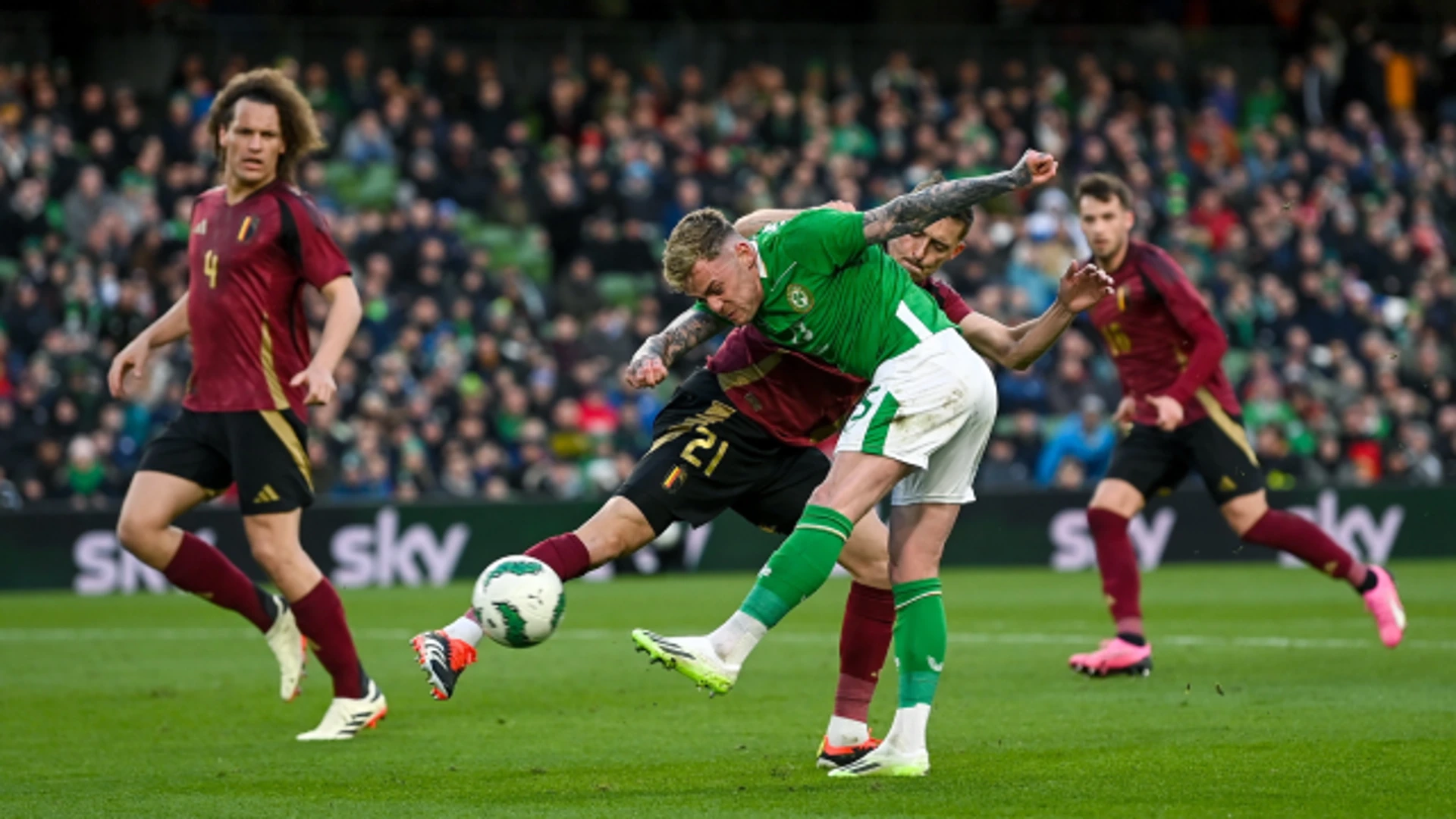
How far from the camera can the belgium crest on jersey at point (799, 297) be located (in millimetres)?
6730

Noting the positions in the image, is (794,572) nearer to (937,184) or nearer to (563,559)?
(563,559)

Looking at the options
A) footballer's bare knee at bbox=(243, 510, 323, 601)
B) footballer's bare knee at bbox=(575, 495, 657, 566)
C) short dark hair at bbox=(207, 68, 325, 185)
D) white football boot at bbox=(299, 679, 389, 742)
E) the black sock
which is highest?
short dark hair at bbox=(207, 68, 325, 185)

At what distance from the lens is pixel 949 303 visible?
25.7ft

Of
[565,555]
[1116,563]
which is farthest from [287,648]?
[1116,563]

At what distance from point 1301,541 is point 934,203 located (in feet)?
16.3

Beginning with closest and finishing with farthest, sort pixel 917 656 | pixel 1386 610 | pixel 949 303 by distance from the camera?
pixel 917 656
pixel 949 303
pixel 1386 610

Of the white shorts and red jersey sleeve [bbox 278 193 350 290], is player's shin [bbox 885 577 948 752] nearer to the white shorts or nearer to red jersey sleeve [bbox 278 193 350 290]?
the white shorts

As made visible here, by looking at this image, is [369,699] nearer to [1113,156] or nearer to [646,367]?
[646,367]

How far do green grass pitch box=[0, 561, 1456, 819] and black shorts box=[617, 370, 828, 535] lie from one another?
3.07 ft

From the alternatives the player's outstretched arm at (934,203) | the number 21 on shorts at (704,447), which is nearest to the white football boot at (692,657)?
the number 21 on shorts at (704,447)

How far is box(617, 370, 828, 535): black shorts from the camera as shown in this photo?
23.8 ft

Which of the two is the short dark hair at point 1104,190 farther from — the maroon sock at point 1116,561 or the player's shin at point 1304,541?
the player's shin at point 1304,541

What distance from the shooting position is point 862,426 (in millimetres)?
6684

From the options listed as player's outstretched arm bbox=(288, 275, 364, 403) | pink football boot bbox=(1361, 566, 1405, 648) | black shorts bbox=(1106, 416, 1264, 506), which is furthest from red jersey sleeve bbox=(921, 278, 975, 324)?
pink football boot bbox=(1361, 566, 1405, 648)
